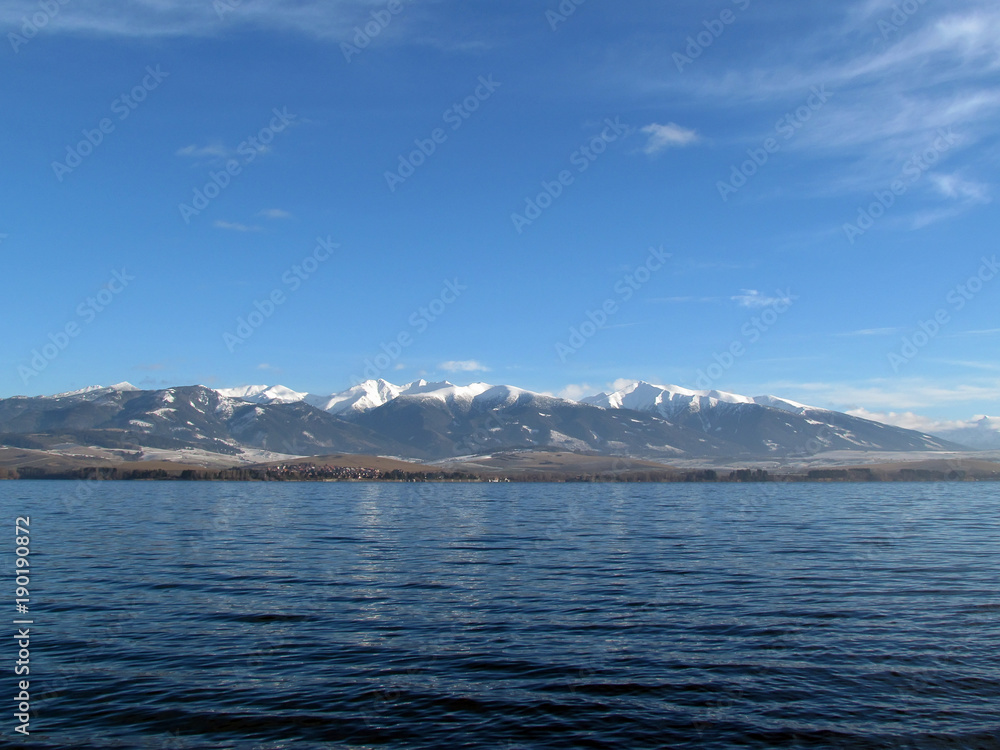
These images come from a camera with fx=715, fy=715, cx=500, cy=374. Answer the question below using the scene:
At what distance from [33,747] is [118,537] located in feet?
196

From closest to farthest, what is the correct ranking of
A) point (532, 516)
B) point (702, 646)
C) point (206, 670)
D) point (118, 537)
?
point (206, 670), point (702, 646), point (118, 537), point (532, 516)

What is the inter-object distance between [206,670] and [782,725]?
21237 mm

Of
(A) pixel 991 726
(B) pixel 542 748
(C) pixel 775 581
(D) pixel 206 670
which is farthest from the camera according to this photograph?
(C) pixel 775 581

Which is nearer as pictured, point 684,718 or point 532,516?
point 684,718

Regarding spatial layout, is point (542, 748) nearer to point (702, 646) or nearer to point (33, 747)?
point (702, 646)

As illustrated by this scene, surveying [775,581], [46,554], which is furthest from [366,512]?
[775,581]

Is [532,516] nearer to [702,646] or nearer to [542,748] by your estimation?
[702,646]

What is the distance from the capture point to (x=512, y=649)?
31.1 meters

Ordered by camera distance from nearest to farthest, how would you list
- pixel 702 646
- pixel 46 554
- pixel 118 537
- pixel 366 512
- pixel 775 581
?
pixel 702 646
pixel 775 581
pixel 46 554
pixel 118 537
pixel 366 512

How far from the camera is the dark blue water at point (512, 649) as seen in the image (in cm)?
2269

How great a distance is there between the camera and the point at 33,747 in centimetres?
2122

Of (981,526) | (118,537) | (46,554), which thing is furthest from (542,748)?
(981,526)

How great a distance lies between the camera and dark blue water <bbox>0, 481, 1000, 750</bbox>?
74.4ft

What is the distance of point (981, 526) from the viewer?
3652 inches
